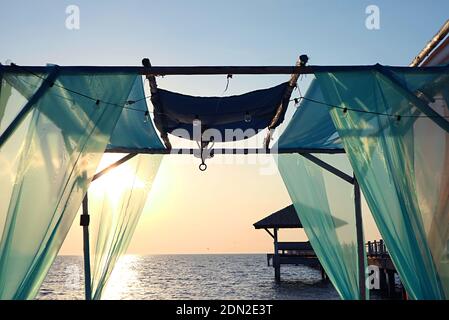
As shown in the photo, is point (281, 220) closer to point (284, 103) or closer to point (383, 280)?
point (383, 280)

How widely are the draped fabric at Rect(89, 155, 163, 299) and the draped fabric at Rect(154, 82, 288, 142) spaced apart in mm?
665

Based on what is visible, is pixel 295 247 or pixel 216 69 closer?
pixel 216 69

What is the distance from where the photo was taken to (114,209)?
5344mm

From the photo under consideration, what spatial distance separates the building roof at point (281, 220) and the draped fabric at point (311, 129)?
15219 millimetres

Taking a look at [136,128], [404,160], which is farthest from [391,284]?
[404,160]

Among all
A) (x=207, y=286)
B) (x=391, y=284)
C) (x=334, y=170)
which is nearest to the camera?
(x=334, y=170)

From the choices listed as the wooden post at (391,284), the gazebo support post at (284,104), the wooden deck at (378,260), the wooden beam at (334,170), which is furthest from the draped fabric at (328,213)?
the wooden post at (391,284)

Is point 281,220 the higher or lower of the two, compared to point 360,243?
higher

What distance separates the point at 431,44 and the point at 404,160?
40.6 inches

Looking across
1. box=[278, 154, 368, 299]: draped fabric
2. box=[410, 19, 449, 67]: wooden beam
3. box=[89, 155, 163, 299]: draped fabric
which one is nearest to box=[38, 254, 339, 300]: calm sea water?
box=[89, 155, 163, 299]: draped fabric

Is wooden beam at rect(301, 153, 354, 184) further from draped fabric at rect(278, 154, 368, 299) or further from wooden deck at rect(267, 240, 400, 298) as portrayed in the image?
wooden deck at rect(267, 240, 400, 298)

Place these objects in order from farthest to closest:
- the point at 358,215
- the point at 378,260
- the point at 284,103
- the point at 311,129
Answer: the point at 378,260 < the point at 311,129 < the point at 358,215 < the point at 284,103

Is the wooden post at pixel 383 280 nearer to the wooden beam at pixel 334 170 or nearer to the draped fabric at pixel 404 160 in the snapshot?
the wooden beam at pixel 334 170

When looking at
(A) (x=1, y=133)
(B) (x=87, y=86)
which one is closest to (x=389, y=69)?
(B) (x=87, y=86)
